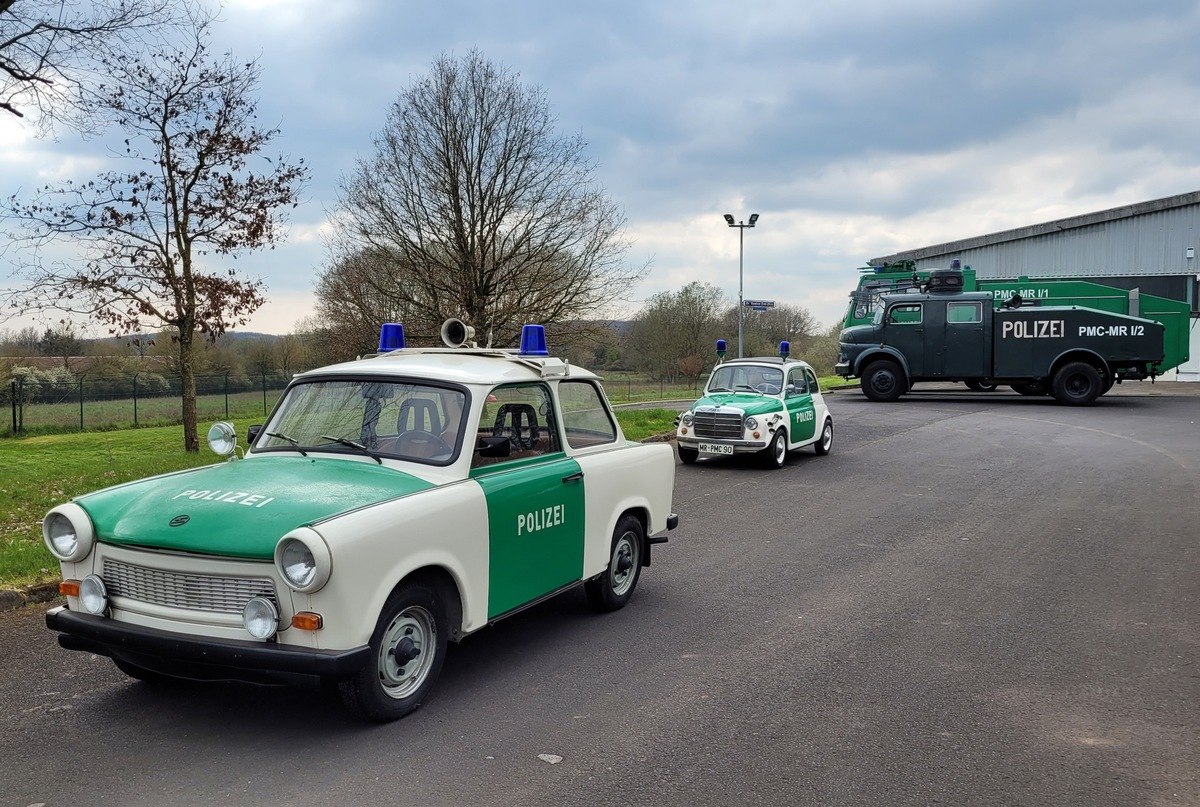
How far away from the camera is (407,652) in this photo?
4.44 meters

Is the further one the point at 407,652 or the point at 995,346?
the point at 995,346

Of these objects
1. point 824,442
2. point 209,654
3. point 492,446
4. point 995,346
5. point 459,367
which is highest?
point 995,346

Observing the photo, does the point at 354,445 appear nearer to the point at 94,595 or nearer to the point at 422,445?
the point at 422,445

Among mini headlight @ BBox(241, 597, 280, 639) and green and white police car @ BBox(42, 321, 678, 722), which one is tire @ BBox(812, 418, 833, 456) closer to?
green and white police car @ BBox(42, 321, 678, 722)

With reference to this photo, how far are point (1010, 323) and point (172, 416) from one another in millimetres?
25679

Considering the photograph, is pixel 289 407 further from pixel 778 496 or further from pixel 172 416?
pixel 172 416

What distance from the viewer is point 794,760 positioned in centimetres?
404

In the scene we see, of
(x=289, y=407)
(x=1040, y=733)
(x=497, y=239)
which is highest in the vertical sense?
(x=497, y=239)

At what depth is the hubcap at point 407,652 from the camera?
14.2 ft

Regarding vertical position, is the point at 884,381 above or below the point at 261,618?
above

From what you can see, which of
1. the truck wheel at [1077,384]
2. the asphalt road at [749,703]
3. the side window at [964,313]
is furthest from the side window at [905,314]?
the asphalt road at [749,703]

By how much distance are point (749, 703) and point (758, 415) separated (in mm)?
9248

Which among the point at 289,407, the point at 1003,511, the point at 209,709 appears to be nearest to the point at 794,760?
the point at 209,709

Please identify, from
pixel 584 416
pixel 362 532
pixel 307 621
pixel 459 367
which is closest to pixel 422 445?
pixel 459 367
